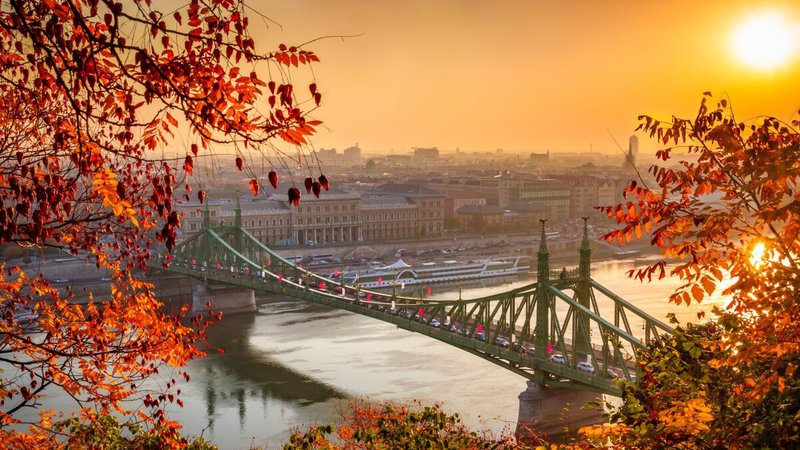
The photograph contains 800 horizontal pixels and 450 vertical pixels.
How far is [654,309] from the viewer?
19.9m

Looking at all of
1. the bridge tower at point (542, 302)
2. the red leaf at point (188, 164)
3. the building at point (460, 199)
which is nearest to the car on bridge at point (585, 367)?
the bridge tower at point (542, 302)

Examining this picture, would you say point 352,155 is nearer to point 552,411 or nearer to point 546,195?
point 546,195

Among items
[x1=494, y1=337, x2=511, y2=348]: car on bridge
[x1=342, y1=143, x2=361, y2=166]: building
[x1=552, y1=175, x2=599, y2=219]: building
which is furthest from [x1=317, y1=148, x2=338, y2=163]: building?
[x1=494, y1=337, x2=511, y2=348]: car on bridge

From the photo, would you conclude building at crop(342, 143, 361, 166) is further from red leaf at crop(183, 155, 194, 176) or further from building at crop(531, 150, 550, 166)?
red leaf at crop(183, 155, 194, 176)

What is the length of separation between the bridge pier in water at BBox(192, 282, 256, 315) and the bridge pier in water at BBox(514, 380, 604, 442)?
11.7 m

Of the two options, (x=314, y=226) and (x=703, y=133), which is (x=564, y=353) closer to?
(x=703, y=133)

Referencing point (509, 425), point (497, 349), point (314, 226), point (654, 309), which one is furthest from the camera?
point (314, 226)

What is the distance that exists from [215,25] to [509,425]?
34.0 feet

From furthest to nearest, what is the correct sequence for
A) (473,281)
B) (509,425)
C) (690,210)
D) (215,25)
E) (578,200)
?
(578,200), (473,281), (509,425), (690,210), (215,25)

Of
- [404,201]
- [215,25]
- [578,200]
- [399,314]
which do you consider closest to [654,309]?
[399,314]

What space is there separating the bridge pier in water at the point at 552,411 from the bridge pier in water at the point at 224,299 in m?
11.7

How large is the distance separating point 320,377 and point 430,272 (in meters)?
13.1

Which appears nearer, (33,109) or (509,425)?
(33,109)

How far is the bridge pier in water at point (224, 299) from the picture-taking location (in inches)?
910
